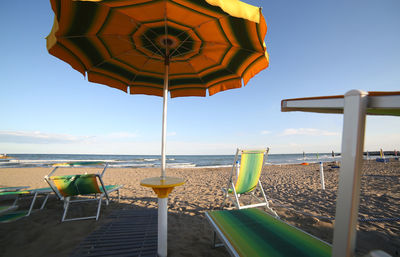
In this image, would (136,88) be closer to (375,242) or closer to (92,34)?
(92,34)

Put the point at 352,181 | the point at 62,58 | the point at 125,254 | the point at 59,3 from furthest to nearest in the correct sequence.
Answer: the point at 62,58, the point at 125,254, the point at 59,3, the point at 352,181

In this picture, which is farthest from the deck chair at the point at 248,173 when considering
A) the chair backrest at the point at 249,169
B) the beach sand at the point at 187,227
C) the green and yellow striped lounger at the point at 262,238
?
the green and yellow striped lounger at the point at 262,238

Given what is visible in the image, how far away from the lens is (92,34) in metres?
2.23

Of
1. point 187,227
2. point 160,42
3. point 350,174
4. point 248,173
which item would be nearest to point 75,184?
point 187,227

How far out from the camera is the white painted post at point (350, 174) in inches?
26.8

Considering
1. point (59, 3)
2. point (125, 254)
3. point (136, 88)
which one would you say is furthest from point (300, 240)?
point (136, 88)

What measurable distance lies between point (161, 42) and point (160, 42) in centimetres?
1

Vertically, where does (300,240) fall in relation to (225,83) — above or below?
below

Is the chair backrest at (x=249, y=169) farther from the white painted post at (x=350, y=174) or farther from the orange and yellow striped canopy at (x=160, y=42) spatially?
the white painted post at (x=350, y=174)

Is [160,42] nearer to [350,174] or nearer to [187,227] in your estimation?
[350,174]

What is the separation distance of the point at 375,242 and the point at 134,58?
4.33 m

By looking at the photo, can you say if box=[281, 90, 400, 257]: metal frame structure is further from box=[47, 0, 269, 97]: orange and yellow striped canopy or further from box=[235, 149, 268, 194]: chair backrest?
box=[235, 149, 268, 194]: chair backrest

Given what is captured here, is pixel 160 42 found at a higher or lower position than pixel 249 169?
higher

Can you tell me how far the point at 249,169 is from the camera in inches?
128
